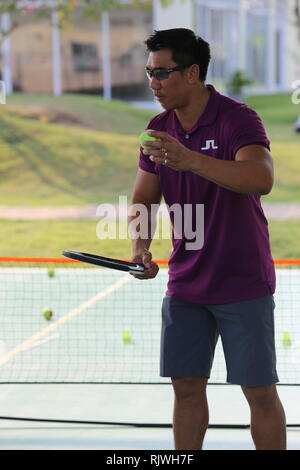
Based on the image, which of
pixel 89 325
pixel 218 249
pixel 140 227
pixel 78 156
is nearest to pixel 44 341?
pixel 89 325

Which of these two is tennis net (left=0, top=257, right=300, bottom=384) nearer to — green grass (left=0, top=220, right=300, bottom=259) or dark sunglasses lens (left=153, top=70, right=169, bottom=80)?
green grass (left=0, top=220, right=300, bottom=259)

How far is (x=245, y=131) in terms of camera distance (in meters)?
3.64

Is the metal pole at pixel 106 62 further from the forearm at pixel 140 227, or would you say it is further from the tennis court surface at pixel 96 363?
the forearm at pixel 140 227

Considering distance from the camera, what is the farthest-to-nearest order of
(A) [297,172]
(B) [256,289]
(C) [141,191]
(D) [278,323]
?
(A) [297,172] < (D) [278,323] < (C) [141,191] < (B) [256,289]

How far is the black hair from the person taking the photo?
375 centimetres

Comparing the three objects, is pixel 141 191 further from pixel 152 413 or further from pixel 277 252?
pixel 277 252

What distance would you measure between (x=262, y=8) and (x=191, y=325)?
32161mm

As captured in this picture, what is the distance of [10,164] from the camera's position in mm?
19250

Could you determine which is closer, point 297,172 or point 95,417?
point 95,417

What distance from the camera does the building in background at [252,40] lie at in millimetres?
31453

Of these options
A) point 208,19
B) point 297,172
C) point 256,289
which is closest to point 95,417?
point 256,289

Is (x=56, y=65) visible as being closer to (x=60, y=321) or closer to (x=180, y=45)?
(x=60, y=321)

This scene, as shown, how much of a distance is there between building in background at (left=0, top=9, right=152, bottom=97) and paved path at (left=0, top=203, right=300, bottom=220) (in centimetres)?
1238
